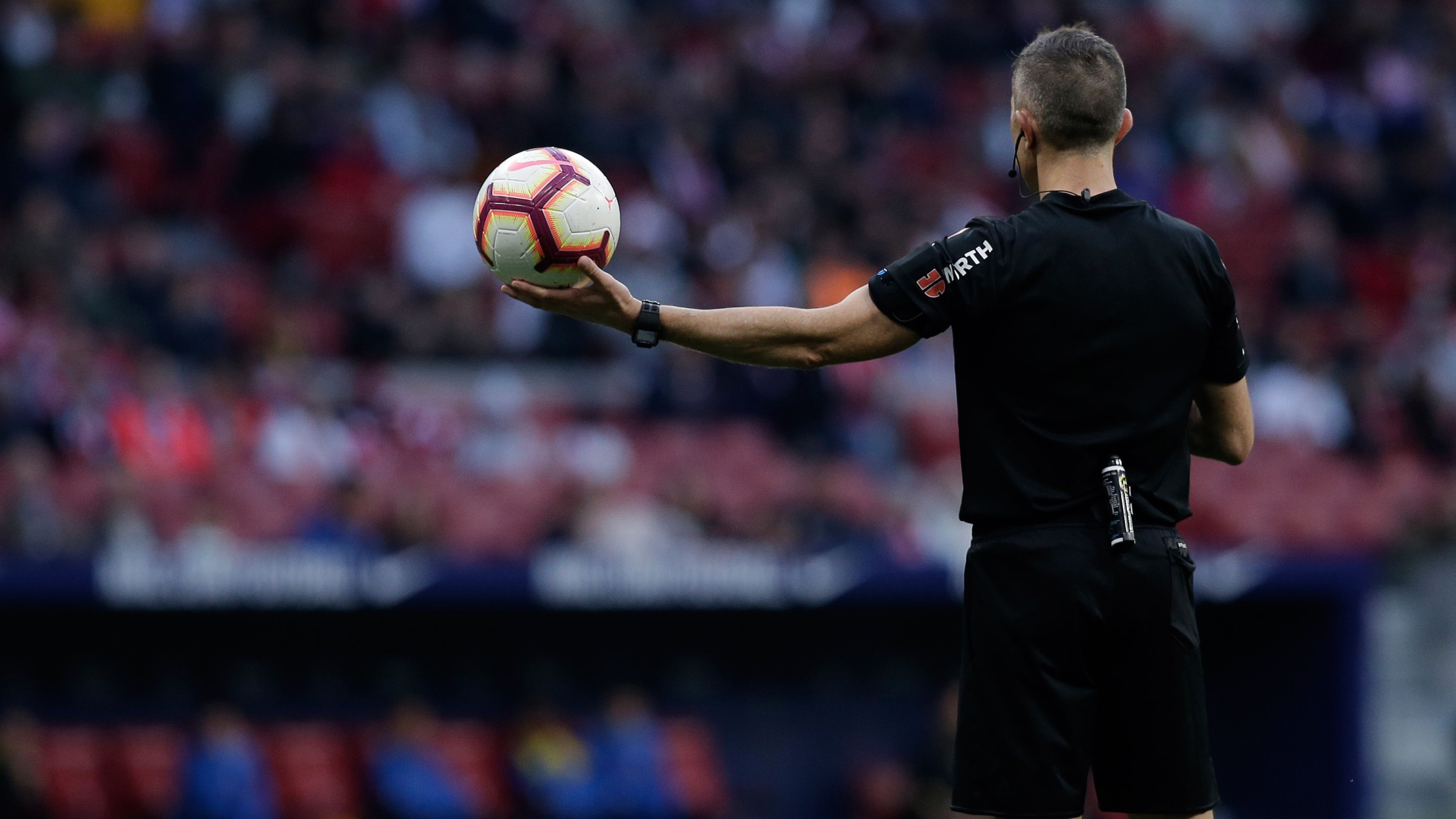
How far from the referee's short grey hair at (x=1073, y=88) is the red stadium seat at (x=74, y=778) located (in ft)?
26.9

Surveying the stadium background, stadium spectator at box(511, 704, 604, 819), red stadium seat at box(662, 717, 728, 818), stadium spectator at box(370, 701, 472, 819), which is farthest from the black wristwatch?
red stadium seat at box(662, 717, 728, 818)

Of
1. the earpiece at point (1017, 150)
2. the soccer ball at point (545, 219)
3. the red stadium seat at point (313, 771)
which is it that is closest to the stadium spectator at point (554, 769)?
the red stadium seat at point (313, 771)

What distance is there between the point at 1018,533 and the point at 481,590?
7009 millimetres

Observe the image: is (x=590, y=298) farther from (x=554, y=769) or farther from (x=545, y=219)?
(x=554, y=769)

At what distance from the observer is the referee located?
10.7 ft

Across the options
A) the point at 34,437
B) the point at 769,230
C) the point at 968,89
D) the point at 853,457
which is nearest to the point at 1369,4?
the point at 968,89

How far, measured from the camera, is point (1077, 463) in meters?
3.30

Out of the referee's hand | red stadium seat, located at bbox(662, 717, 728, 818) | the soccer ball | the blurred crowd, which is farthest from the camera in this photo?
red stadium seat, located at bbox(662, 717, 728, 818)

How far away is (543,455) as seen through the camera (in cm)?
1133

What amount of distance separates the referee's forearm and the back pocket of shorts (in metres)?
0.78

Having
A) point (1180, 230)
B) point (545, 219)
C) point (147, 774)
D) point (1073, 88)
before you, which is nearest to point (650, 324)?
point (545, 219)

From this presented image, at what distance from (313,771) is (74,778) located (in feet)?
4.43

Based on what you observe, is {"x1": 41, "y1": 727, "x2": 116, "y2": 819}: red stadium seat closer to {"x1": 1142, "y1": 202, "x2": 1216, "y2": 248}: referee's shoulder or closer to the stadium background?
the stadium background

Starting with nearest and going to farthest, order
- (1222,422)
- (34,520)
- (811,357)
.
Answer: (811,357), (1222,422), (34,520)
